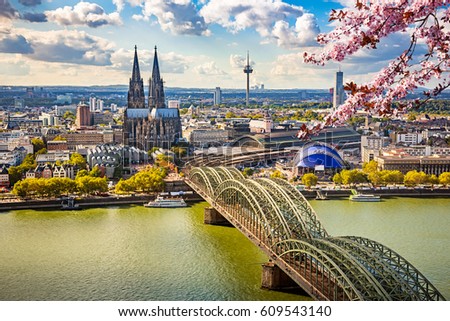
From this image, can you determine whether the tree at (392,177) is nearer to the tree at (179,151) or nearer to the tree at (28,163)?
the tree at (179,151)

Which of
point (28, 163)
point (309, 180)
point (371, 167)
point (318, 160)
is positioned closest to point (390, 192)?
point (309, 180)

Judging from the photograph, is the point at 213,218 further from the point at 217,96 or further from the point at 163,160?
the point at 217,96

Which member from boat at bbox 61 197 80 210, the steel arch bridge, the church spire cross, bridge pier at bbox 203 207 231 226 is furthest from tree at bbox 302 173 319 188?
the church spire cross

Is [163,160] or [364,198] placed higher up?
[163,160]

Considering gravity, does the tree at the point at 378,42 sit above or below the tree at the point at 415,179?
above

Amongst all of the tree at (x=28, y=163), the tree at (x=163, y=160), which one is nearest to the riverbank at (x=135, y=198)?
the tree at (x=28, y=163)
